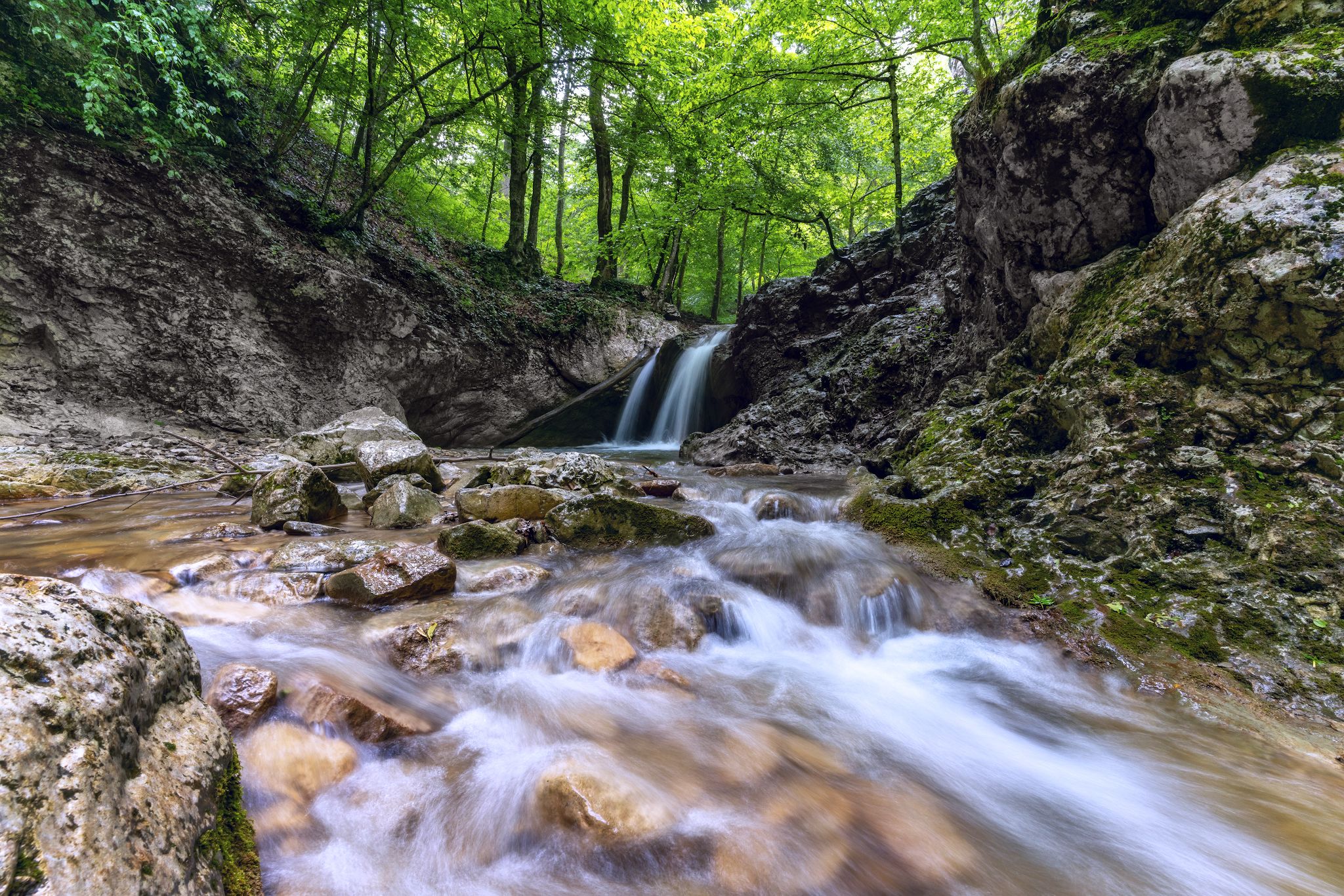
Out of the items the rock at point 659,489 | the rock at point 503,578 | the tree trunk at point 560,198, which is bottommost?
the rock at point 503,578

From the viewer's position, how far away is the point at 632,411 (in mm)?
14125

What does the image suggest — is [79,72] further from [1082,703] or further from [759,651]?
[1082,703]

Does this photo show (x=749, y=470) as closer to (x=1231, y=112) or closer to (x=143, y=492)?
(x=1231, y=112)

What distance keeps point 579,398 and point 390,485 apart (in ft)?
25.9

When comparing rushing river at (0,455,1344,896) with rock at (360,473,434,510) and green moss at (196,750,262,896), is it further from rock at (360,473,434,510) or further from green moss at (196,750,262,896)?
rock at (360,473,434,510)

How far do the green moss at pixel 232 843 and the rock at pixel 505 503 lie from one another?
3.74 metres

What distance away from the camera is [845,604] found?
13.2 feet

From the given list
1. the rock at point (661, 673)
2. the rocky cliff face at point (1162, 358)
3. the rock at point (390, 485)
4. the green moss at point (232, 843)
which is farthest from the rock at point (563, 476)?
the green moss at point (232, 843)

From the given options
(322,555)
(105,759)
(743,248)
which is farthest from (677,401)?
(105,759)

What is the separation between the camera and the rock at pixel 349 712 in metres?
2.31

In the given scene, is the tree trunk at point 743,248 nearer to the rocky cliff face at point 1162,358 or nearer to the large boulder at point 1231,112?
the rocky cliff face at point 1162,358

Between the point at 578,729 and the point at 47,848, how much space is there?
1.97 m

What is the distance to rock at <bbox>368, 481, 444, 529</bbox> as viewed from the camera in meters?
5.30

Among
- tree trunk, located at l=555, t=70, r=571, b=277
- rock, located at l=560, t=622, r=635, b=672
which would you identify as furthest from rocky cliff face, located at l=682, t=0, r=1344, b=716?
tree trunk, located at l=555, t=70, r=571, b=277
